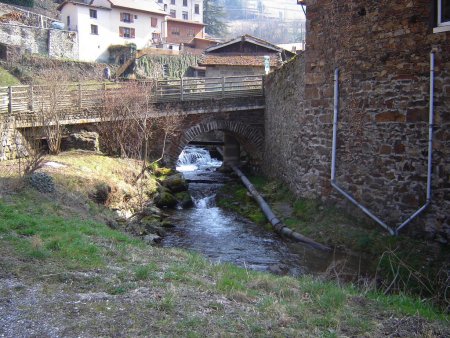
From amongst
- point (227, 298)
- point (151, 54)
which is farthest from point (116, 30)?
point (227, 298)

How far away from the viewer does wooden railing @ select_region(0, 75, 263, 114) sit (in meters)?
16.6

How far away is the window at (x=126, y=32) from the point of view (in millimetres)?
49562

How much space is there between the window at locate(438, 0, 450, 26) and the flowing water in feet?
17.8

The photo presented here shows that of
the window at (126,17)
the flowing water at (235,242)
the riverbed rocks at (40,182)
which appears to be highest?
the window at (126,17)

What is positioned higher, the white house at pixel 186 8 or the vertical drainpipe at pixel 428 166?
the white house at pixel 186 8

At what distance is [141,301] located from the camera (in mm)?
5117

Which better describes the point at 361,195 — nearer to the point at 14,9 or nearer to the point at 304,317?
the point at 304,317

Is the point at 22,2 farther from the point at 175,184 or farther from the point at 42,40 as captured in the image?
the point at 175,184

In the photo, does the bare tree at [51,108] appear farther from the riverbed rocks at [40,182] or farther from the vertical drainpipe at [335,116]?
the vertical drainpipe at [335,116]

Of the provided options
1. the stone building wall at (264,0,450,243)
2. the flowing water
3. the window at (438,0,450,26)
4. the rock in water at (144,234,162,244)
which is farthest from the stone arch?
the window at (438,0,450,26)

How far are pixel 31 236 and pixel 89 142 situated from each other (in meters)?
10.5

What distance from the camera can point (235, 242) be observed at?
12227 millimetres

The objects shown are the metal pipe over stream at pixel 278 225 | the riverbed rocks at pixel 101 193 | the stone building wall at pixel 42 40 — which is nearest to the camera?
the metal pipe over stream at pixel 278 225

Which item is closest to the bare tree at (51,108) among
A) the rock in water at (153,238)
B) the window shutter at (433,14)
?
the rock in water at (153,238)
